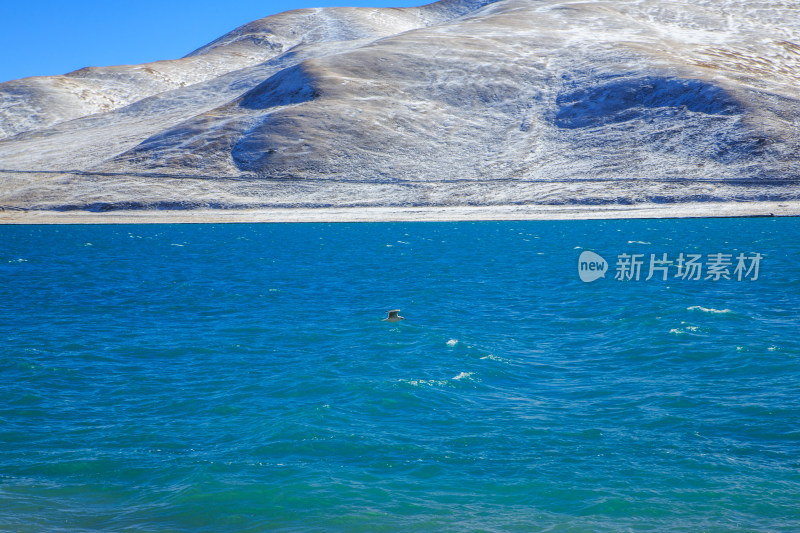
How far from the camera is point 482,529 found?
10.1m

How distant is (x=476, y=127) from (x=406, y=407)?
9155 centimetres

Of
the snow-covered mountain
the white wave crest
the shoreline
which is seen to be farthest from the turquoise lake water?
the snow-covered mountain

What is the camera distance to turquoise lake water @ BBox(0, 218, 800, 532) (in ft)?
35.5

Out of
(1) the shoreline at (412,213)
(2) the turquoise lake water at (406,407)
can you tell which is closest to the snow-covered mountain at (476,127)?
(1) the shoreline at (412,213)

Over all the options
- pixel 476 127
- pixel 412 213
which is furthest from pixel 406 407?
A: pixel 476 127

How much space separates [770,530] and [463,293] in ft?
68.7

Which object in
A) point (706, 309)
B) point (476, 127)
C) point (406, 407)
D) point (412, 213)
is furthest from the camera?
point (476, 127)

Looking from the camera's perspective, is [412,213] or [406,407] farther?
[412,213]

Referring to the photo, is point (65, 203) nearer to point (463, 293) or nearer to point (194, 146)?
point (194, 146)

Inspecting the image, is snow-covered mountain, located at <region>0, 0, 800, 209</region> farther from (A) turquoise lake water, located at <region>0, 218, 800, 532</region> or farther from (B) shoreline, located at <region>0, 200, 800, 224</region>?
(A) turquoise lake water, located at <region>0, 218, 800, 532</region>

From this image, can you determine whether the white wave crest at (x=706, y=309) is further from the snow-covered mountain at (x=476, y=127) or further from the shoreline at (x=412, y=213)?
the snow-covered mountain at (x=476, y=127)

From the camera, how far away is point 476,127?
103 metres

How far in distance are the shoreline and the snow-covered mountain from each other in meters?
2.24

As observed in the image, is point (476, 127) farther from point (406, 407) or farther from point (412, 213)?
point (406, 407)
